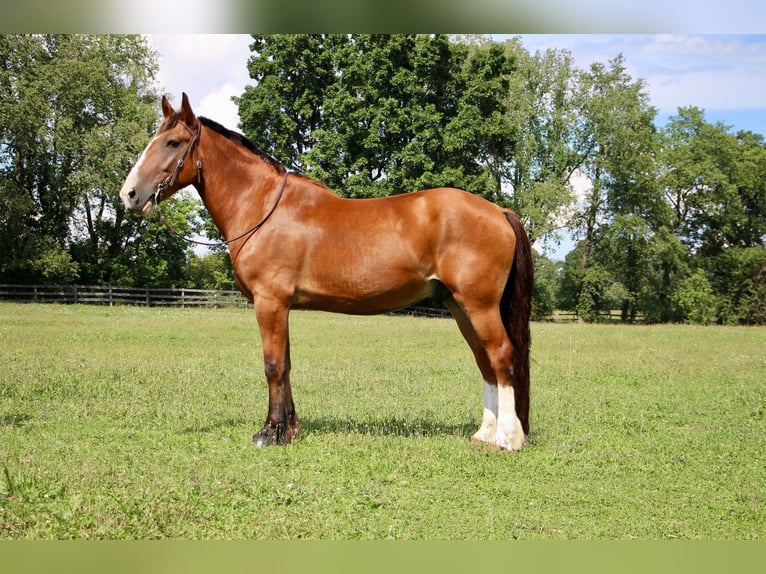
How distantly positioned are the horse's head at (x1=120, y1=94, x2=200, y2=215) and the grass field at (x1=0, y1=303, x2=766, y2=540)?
98.6 inches

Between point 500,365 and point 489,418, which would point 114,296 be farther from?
point 500,365

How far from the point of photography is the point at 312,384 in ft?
33.1

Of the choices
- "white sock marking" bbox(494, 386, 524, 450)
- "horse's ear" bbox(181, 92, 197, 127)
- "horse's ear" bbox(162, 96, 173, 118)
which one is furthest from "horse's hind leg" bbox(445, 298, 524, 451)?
"horse's ear" bbox(162, 96, 173, 118)

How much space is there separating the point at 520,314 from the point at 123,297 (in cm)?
3090

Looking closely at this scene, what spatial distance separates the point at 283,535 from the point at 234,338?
535 inches

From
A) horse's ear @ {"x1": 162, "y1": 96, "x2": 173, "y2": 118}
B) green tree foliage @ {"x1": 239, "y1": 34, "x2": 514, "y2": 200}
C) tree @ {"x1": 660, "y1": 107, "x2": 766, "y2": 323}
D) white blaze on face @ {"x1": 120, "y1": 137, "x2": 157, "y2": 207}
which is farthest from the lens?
tree @ {"x1": 660, "y1": 107, "x2": 766, "y2": 323}

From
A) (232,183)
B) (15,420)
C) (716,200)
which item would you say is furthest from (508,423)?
(716,200)

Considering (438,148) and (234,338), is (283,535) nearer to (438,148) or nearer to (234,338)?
(234,338)

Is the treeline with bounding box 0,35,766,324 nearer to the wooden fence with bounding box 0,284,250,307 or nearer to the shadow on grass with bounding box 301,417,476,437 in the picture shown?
the wooden fence with bounding box 0,284,250,307

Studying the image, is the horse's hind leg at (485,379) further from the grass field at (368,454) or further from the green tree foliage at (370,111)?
the green tree foliage at (370,111)

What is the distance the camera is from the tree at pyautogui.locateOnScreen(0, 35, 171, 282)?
31.6m

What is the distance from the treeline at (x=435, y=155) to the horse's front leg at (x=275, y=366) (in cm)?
2283

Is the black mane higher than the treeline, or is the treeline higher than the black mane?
the treeline

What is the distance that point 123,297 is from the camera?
33.2 m
